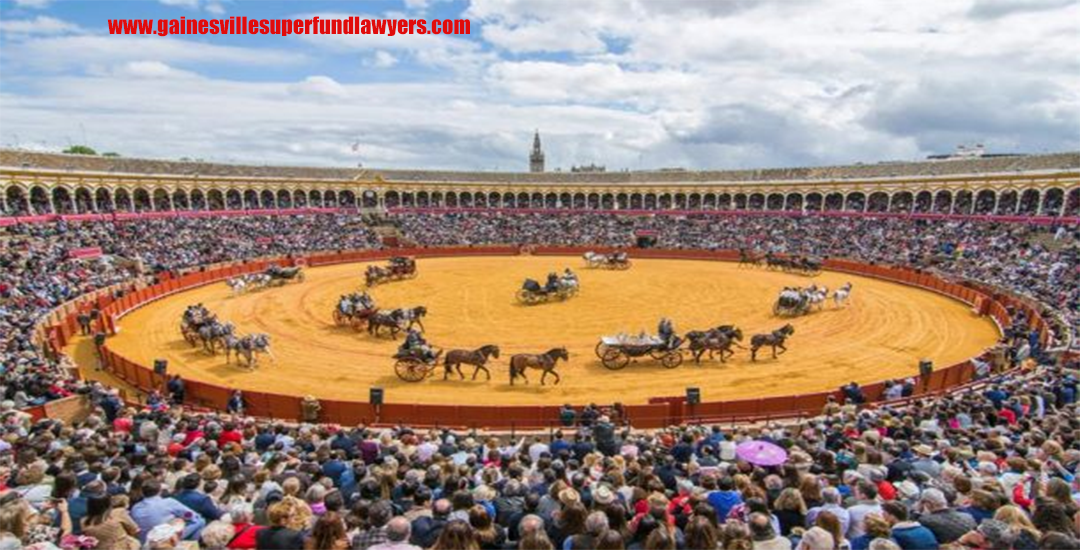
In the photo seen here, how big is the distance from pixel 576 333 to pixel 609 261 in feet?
67.1

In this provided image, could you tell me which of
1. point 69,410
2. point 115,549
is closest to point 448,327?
point 69,410

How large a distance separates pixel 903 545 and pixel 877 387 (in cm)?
1182

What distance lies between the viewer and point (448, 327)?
25594 mm

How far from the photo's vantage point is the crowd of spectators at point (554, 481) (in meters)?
5.32

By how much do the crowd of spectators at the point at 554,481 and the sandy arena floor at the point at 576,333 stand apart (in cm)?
386

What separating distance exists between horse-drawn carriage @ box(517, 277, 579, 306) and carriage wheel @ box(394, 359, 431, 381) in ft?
39.4

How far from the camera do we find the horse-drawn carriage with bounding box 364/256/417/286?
1439 inches

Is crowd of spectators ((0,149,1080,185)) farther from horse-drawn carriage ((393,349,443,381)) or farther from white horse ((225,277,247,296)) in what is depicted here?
horse-drawn carriage ((393,349,443,381))

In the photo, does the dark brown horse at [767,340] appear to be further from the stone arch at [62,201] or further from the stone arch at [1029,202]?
the stone arch at [62,201]

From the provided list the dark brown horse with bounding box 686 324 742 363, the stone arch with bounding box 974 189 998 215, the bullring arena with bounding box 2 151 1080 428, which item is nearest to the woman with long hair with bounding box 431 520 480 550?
the bullring arena with bounding box 2 151 1080 428

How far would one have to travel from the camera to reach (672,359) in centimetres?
1944

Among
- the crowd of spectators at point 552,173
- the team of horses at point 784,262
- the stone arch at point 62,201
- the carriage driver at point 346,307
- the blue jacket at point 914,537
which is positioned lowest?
the carriage driver at point 346,307

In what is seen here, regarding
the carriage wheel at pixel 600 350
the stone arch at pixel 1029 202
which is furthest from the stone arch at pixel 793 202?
the carriage wheel at pixel 600 350

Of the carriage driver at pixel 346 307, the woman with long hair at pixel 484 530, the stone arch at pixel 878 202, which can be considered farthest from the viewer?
the stone arch at pixel 878 202
